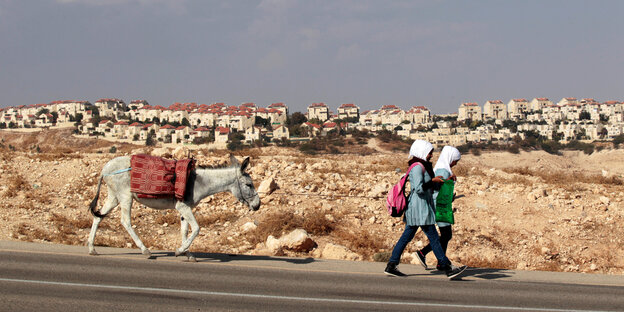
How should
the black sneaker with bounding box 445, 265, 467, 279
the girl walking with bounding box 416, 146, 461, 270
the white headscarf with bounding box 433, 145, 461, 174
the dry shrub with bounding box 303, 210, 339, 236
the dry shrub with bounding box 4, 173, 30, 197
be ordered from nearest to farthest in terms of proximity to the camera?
1. the black sneaker with bounding box 445, 265, 467, 279
2. the girl walking with bounding box 416, 146, 461, 270
3. the white headscarf with bounding box 433, 145, 461, 174
4. the dry shrub with bounding box 303, 210, 339, 236
5. the dry shrub with bounding box 4, 173, 30, 197

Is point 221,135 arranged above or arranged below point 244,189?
below

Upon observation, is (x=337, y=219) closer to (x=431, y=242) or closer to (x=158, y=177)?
(x=431, y=242)

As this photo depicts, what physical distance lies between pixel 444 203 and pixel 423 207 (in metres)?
0.61

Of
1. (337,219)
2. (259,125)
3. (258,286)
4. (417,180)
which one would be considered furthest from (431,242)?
(259,125)

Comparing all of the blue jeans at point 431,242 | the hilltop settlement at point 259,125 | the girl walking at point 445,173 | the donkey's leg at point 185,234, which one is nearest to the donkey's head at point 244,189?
the donkey's leg at point 185,234

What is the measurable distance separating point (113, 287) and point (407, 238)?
443 cm

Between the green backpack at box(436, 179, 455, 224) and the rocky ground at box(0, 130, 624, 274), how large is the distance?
363 centimetres

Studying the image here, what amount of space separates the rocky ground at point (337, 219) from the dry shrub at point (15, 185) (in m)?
0.05

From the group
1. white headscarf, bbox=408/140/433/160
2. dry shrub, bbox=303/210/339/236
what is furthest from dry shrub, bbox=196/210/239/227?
white headscarf, bbox=408/140/433/160

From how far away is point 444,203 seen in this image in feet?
29.7

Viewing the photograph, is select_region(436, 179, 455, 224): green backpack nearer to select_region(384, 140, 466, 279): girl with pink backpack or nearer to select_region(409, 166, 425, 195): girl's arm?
select_region(384, 140, 466, 279): girl with pink backpack

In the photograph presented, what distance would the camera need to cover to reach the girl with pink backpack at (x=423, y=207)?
855cm

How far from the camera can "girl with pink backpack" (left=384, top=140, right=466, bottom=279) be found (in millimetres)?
8555

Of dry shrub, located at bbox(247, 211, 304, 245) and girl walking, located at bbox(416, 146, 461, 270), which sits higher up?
girl walking, located at bbox(416, 146, 461, 270)
